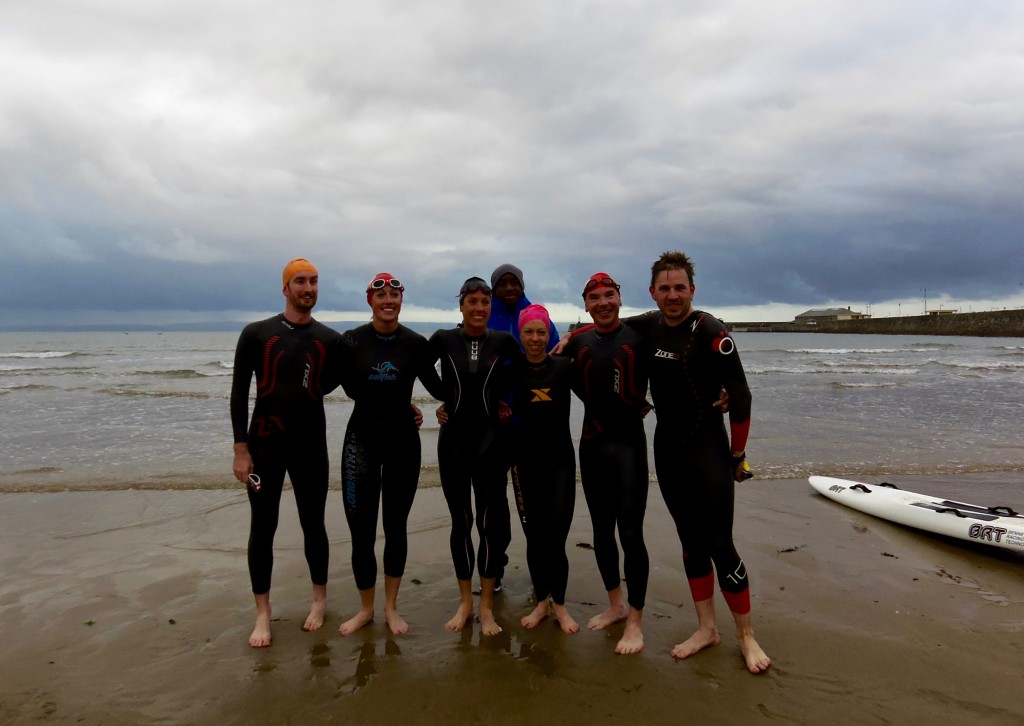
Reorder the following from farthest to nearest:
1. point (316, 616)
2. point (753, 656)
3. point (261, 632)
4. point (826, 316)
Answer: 1. point (826, 316)
2. point (316, 616)
3. point (261, 632)
4. point (753, 656)

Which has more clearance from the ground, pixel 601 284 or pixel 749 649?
pixel 601 284

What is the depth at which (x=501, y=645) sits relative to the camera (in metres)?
3.55

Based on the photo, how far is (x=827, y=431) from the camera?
1185 cm

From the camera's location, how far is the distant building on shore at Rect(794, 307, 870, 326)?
106 metres

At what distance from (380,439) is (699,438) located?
80.9 inches

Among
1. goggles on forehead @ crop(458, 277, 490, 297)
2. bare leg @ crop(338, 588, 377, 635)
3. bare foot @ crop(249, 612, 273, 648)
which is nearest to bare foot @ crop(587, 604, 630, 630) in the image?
bare leg @ crop(338, 588, 377, 635)

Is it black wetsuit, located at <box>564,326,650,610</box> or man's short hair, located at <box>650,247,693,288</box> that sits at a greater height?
man's short hair, located at <box>650,247,693,288</box>

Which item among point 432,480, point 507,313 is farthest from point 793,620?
point 432,480

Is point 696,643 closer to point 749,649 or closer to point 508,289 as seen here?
point 749,649

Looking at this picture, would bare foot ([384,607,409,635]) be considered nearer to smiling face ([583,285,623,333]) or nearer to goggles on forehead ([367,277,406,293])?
goggles on forehead ([367,277,406,293])

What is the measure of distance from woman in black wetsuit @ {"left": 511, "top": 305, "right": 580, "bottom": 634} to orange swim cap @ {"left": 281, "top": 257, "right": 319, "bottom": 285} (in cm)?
152

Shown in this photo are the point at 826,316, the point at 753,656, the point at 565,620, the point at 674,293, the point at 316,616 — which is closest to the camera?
the point at 753,656

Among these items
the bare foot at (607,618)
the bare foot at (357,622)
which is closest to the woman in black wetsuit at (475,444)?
the bare foot at (357,622)

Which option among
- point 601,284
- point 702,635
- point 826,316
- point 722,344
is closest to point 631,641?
point 702,635
